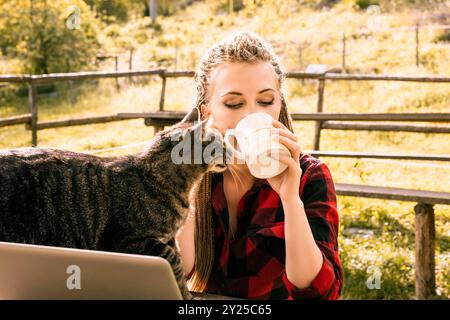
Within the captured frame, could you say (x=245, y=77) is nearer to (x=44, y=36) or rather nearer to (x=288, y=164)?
(x=288, y=164)

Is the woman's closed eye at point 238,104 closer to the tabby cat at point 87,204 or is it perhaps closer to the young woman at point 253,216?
the young woman at point 253,216

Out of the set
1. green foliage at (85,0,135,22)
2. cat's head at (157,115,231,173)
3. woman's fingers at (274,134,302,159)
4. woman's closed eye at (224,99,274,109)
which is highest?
green foliage at (85,0,135,22)

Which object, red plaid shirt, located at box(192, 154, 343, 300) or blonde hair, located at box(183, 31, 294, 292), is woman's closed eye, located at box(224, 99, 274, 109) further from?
red plaid shirt, located at box(192, 154, 343, 300)

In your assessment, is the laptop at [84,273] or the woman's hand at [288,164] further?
the woman's hand at [288,164]

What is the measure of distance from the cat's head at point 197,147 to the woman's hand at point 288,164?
40 cm

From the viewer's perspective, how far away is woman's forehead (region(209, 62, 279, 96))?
1.46m

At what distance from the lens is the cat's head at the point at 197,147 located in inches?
66.1

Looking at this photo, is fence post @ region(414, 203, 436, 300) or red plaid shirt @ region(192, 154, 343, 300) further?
fence post @ region(414, 203, 436, 300)

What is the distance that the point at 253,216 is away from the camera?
66.1 inches

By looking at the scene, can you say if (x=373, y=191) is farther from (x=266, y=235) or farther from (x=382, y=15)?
(x=382, y=15)

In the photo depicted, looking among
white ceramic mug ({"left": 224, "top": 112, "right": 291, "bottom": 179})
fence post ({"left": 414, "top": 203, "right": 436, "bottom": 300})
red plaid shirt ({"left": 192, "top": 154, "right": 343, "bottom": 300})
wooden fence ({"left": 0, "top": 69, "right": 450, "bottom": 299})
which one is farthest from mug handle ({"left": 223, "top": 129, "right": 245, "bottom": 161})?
fence post ({"left": 414, "top": 203, "right": 436, "bottom": 300})

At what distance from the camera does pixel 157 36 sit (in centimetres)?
2378

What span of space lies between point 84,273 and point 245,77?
83cm

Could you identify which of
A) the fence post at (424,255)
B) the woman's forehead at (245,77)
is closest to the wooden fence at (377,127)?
the fence post at (424,255)
